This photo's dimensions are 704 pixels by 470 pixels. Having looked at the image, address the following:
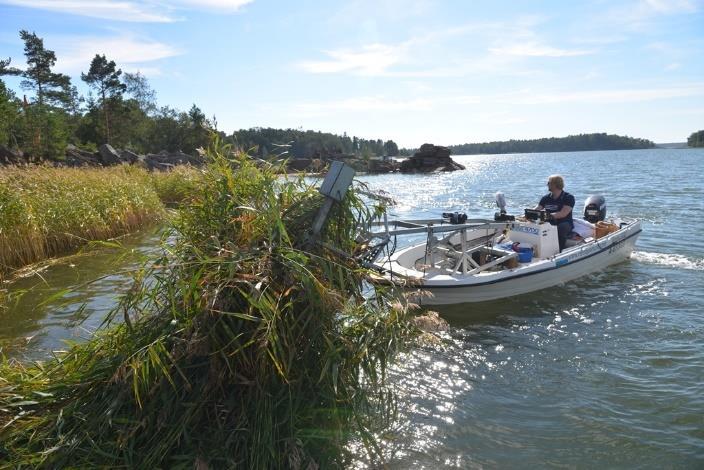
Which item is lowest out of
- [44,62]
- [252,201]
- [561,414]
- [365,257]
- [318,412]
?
[561,414]

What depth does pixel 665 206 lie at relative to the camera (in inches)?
782

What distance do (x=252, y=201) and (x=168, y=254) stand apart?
676mm

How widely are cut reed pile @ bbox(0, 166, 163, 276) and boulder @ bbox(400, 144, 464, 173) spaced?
220ft

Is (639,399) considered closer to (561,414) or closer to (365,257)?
(561,414)

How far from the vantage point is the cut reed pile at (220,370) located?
2734 millimetres

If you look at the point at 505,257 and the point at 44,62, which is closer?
the point at 505,257

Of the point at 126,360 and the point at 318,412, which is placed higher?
the point at 126,360

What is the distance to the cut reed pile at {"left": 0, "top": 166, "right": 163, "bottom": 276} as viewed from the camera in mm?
9031

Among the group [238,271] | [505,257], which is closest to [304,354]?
[238,271]

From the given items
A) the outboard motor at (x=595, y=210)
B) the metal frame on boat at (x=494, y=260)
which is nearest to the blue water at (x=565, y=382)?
the metal frame on boat at (x=494, y=260)

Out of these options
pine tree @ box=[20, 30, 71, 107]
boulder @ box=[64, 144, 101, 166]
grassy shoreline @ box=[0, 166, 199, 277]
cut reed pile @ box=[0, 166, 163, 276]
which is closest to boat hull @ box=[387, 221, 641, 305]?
grassy shoreline @ box=[0, 166, 199, 277]

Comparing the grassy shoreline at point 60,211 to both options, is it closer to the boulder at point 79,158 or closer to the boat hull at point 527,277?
the boat hull at point 527,277

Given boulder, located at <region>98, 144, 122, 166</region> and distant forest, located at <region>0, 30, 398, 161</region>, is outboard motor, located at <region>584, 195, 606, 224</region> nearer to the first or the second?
distant forest, located at <region>0, 30, 398, 161</region>

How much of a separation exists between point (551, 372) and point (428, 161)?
244ft
